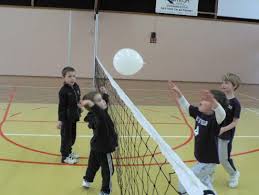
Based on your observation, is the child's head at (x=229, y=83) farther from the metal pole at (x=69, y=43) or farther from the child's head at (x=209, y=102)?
the metal pole at (x=69, y=43)

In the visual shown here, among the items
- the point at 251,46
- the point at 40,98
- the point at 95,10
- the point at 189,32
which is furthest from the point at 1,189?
the point at 251,46

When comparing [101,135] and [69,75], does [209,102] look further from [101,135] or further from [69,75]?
[69,75]

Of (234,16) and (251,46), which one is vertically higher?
(234,16)

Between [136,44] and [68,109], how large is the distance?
1107 centimetres

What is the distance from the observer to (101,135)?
405 centimetres

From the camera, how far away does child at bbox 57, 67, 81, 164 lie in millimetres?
5211

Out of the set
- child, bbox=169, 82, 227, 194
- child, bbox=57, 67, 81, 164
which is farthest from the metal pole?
child, bbox=169, 82, 227, 194

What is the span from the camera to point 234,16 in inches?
640

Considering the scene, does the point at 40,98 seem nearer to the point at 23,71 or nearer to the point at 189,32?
the point at 23,71

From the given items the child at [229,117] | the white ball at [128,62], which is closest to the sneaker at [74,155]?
the white ball at [128,62]

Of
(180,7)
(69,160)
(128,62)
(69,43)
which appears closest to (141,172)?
(69,160)

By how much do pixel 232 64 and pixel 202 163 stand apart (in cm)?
1347

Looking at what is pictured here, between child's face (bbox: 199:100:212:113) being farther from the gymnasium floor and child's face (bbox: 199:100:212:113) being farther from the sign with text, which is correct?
the sign with text

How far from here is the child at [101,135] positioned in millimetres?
3917
